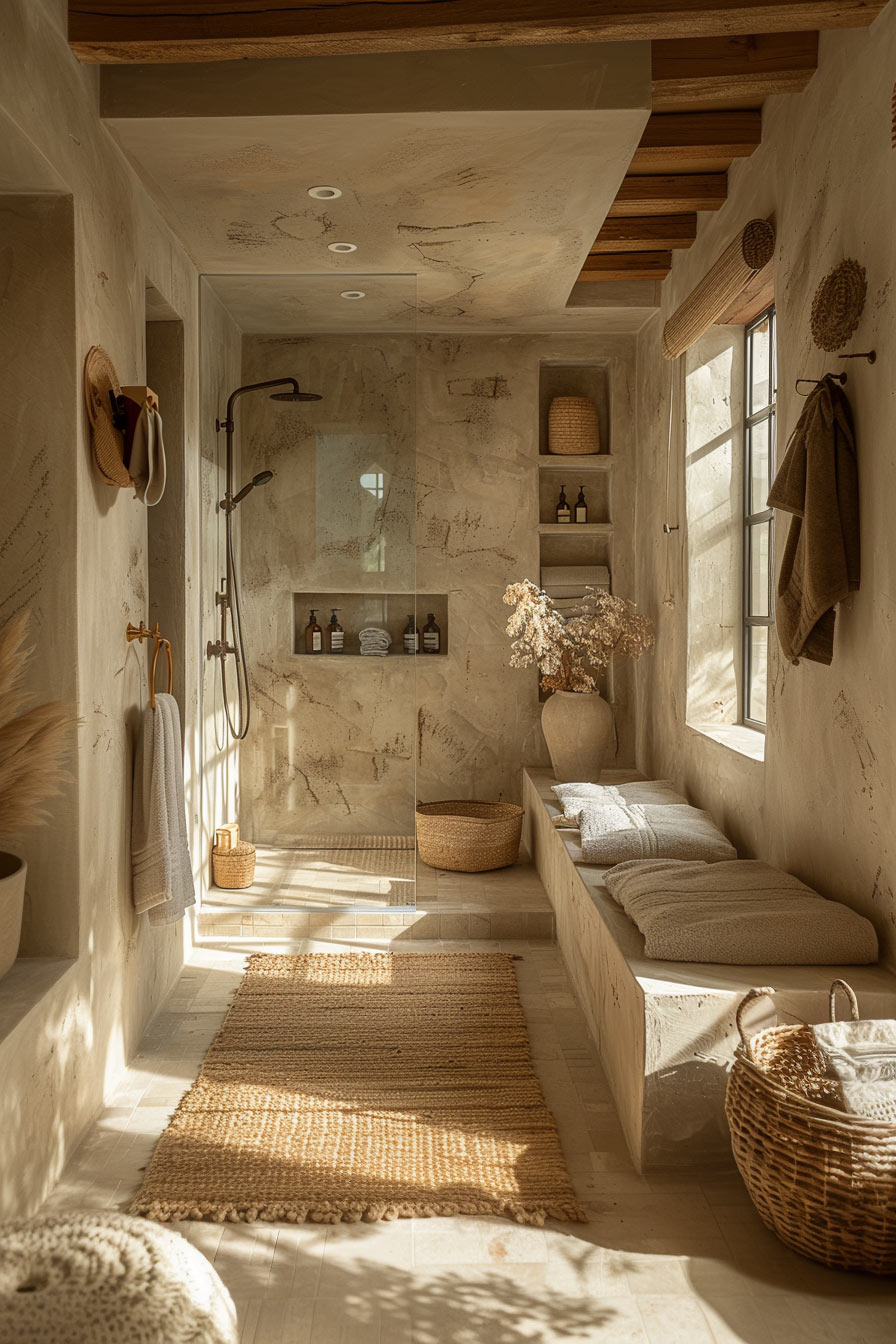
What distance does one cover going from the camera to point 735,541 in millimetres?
4023

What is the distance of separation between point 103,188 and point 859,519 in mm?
1992

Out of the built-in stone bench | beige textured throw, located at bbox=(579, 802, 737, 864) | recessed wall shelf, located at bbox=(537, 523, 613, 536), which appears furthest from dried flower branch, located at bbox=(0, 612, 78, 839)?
recessed wall shelf, located at bbox=(537, 523, 613, 536)

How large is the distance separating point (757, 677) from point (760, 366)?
1.11 metres

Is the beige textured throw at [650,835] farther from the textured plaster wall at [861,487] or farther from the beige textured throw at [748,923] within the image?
the beige textured throw at [748,923]

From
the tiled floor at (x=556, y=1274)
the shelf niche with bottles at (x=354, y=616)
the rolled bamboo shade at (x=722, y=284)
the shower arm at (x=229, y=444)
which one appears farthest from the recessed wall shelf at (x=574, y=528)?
the tiled floor at (x=556, y=1274)

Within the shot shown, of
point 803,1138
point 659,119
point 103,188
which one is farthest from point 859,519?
point 103,188

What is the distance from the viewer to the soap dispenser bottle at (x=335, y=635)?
425cm

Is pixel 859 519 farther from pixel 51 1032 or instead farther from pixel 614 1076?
pixel 51 1032

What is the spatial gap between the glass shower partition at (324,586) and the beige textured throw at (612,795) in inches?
25.0

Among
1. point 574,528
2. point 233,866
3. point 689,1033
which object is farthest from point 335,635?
point 689,1033

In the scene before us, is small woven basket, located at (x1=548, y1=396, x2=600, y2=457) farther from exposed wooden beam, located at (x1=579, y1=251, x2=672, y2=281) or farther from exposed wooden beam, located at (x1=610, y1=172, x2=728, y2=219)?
exposed wooden beam, located at (x1=610, y1=172, x2=728, y2=219)

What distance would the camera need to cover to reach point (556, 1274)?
2.00 metres

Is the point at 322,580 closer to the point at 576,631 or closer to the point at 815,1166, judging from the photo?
the point at 576,631

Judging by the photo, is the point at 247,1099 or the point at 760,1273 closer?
the point at 760,1273
